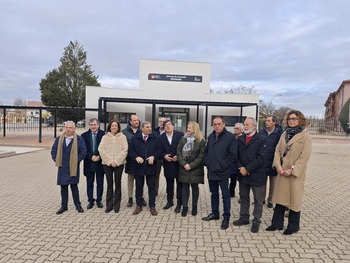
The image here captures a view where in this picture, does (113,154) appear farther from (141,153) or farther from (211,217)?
(211,217)

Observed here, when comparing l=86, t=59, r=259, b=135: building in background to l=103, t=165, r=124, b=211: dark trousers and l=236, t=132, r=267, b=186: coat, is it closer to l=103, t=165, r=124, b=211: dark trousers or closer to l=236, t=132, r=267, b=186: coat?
l=103, t=165, r=124, b=211: dark trousers

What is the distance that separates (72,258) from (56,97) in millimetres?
44058

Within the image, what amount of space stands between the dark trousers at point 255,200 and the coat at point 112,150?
6.91ft

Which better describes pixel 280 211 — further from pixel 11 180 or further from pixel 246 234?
pixel 11 180

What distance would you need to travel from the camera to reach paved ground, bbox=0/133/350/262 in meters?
3.77

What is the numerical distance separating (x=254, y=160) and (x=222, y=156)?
505 millimetres

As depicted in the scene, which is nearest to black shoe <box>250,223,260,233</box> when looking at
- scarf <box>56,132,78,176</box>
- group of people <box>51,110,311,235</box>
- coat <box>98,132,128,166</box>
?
group of people <box>51,110,311,235</box>

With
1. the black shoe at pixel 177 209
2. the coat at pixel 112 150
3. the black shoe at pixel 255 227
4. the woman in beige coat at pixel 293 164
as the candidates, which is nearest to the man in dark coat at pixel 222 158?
the black shoe at pixel 255 227

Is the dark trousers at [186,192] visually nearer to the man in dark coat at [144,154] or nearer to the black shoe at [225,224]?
the man in dark coat at [144,154]

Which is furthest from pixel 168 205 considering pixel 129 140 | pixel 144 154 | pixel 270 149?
pixel 270 149

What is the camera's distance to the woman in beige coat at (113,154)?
536 centimetres

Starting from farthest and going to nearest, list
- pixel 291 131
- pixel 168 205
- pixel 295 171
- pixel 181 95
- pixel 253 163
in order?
pixel 181 95, pixel 168 205, pixel 253 163, pixel 291 131, pixel 295 171

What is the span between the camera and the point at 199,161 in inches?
204

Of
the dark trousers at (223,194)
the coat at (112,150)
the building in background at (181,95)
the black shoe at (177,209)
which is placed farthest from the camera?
the building in background at (181,95)
